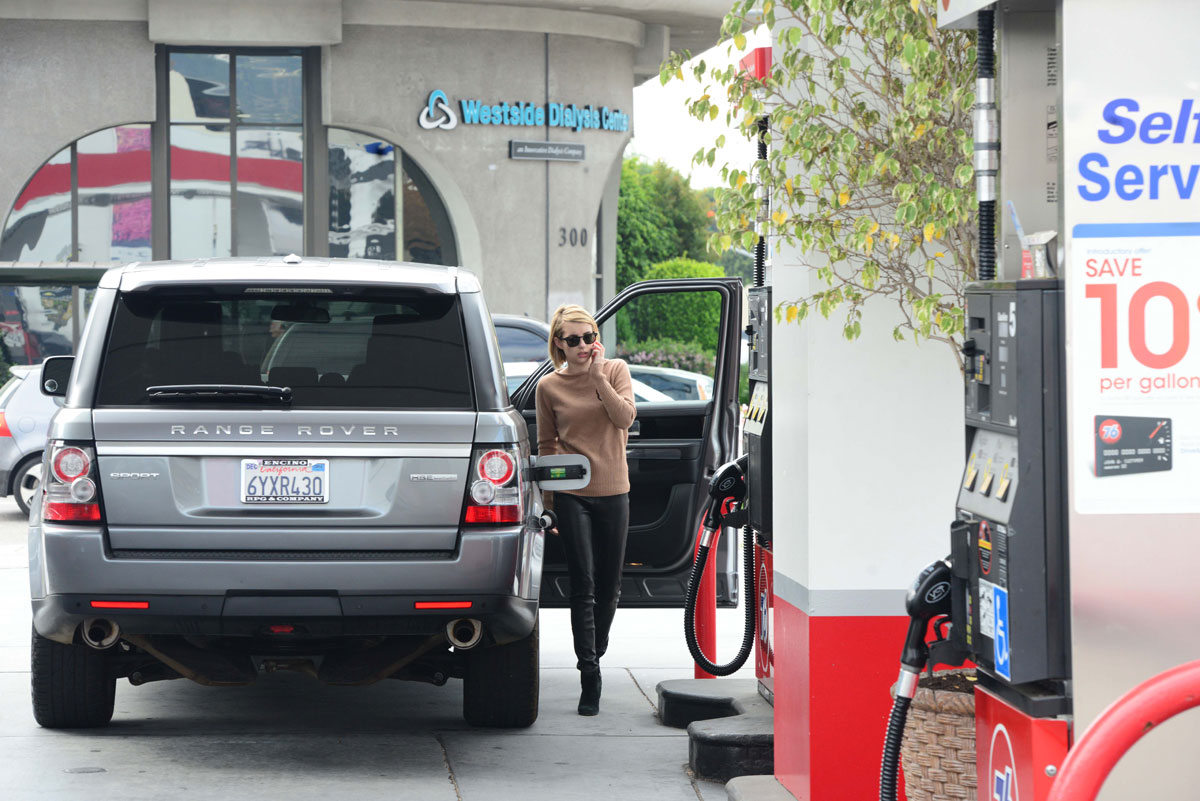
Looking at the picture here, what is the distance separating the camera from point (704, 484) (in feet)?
24.4

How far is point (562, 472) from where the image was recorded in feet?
20.1

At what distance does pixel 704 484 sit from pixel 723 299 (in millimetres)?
900

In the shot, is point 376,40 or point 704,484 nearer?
point 704,484

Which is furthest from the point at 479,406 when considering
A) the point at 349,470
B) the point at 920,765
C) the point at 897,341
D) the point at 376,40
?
the point at 376,40

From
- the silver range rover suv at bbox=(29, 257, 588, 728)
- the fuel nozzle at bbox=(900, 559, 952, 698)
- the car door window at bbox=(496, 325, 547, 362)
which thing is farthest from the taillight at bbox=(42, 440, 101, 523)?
the car door window at bbox=(496, 325, 547, 362)

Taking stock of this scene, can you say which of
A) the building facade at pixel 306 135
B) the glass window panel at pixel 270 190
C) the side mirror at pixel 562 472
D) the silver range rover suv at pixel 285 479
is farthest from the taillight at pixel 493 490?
the glass window panel at pixel 270 190

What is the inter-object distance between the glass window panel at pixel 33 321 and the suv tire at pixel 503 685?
15.9 meters

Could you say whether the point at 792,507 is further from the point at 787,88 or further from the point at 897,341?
the point at 787,88

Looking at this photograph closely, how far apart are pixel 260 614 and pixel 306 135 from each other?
667 inches

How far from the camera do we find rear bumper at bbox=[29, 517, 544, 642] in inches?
210

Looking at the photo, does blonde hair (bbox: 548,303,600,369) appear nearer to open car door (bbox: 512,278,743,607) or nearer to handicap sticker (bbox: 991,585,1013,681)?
open car door (bbox: 512,278,743,607)

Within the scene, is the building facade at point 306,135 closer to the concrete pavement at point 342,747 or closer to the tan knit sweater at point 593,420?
the concrete pavement at point 342,747

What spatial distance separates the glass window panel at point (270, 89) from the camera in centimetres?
2117

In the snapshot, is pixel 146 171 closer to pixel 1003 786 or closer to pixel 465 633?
pixel 465 633
